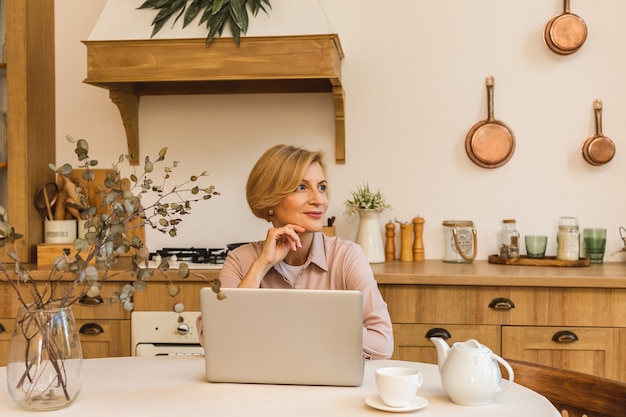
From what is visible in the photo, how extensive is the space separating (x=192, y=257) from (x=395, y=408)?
1.97m

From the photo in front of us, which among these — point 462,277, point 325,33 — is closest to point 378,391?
point 462,277

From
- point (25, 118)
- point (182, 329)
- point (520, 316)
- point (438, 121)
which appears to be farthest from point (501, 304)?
point (25, 118)

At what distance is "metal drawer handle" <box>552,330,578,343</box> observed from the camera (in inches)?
110

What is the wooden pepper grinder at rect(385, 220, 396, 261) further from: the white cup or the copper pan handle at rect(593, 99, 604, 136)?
the white cup

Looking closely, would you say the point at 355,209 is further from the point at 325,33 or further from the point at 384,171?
the point at 325,33

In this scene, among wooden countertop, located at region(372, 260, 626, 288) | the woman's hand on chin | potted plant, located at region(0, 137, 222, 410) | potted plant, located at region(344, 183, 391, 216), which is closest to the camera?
potted plant, located at region(0, 137, 222, 410)

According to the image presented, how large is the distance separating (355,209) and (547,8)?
47.0 inches

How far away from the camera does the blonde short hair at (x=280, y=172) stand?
2273 millimetres

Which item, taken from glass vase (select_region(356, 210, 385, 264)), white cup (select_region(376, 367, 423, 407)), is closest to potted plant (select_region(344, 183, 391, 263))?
glass vase (select_region(356, 210, 385, 264))

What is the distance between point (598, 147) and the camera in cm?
330

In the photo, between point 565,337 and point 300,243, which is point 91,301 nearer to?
point 300,243

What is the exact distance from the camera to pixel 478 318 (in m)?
2.86

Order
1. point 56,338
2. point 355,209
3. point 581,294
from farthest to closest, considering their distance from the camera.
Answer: point 355,209 < point 581,294 < point 56,338

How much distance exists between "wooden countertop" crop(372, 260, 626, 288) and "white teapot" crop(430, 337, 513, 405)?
1.37 metres
